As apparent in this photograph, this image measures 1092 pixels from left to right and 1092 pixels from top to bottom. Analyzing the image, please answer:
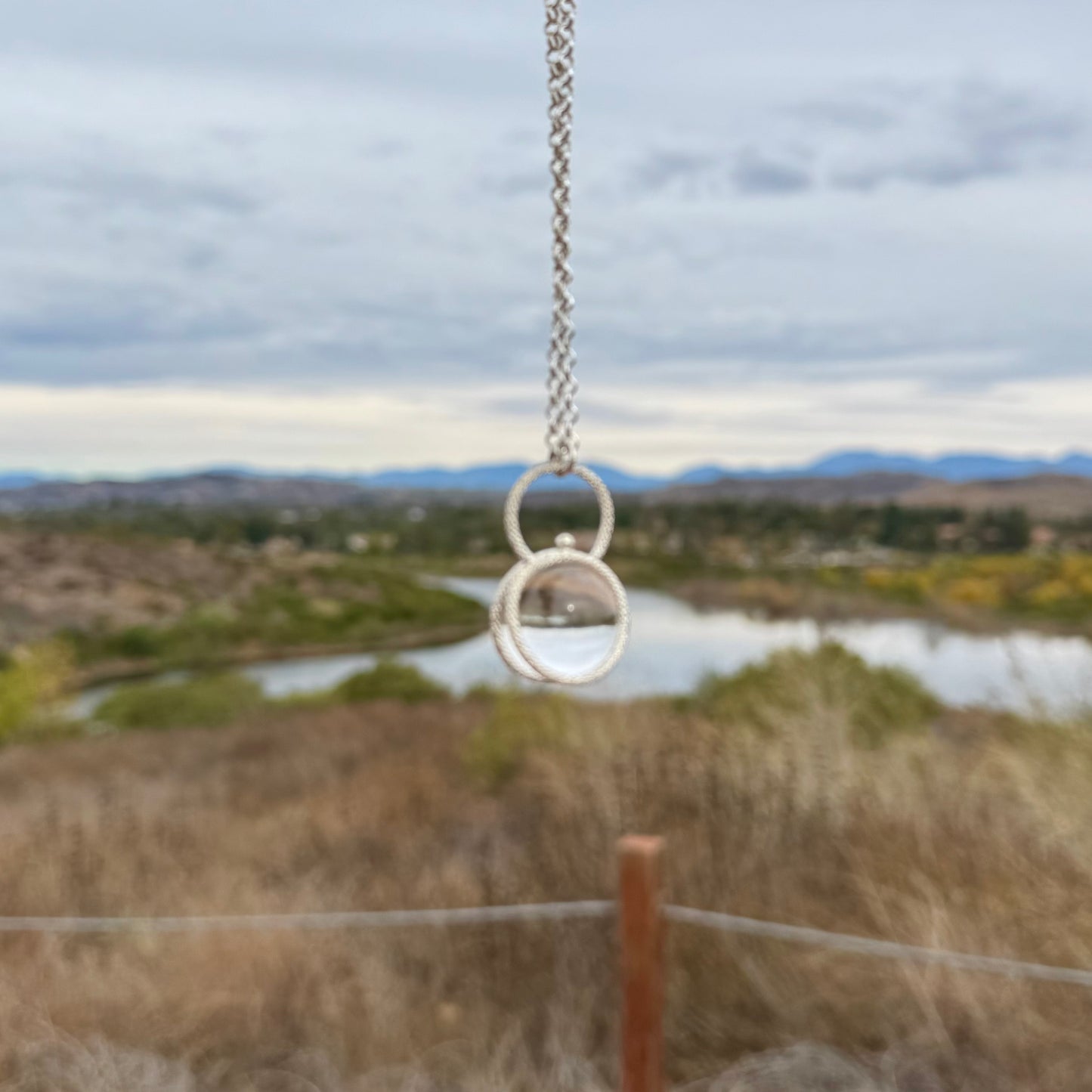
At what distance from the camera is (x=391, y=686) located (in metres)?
13.8

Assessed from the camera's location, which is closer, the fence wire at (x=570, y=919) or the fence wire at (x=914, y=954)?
the fence wire at (x=914, y=954)

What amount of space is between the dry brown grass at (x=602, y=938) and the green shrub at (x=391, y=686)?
685 centimetres

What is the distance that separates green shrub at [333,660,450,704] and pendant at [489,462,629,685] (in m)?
12.1

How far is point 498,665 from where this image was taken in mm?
9281

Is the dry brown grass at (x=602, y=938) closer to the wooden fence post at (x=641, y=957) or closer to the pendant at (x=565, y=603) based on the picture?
the wooden fence post at (x=641, y=957)

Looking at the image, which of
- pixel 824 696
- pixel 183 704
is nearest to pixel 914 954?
pixel 824 696

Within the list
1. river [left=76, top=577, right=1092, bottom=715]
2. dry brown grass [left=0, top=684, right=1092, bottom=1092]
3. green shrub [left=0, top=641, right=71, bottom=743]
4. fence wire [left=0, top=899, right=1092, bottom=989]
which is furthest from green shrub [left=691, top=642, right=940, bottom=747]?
green shrub [left=0, top=641, right=71, bottom=743]

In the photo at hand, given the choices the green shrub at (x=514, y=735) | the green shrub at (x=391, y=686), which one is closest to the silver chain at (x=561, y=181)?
the green shrub at (x=514, y=735)

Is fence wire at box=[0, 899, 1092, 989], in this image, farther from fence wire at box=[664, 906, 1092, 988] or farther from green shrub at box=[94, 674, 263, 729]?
green shrub at box=[94, 674, 263, 729]

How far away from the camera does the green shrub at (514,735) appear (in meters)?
8.14

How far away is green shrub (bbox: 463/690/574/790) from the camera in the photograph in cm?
814

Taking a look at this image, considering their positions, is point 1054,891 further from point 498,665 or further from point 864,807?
point 498,665

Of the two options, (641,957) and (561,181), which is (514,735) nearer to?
(641,957)

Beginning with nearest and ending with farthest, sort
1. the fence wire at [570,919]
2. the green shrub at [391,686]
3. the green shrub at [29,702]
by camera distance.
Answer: the fence wire at [570,919] → the green shrub at [29,702] → the green shrub at [391,686]
